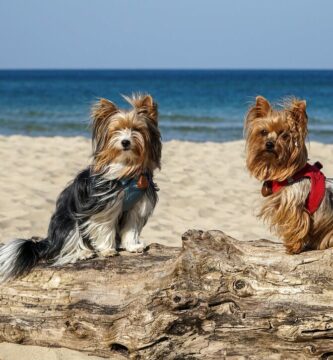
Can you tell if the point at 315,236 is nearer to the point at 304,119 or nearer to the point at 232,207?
the point at 304,119

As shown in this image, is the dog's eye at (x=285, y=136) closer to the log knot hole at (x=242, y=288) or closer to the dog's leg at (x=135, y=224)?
the log knot hole at (x=242, y=288)

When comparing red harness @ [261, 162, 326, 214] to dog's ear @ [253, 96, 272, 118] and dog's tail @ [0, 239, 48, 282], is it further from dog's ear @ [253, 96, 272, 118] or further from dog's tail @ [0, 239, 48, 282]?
dog's tail @ [0, 239, 48, 282]

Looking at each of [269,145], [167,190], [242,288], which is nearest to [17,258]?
[242,288]

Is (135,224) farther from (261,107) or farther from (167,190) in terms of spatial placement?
(167,190)

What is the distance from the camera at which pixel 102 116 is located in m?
4.46

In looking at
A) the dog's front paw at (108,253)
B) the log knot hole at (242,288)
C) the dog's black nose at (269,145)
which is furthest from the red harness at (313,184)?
the dog's front paw at (108,253)

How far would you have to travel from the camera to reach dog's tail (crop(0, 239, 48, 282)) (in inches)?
166

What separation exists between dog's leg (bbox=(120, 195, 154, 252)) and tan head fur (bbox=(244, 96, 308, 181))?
839 mm

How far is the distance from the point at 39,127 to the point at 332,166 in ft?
37.5

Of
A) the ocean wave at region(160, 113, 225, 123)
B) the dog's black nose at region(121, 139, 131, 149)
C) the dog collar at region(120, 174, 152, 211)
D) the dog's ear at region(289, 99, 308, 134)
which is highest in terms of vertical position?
the ocean wave at region(160, 113, 225, 123)

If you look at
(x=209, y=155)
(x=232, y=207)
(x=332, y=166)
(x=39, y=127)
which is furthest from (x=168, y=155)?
(x=39, y=127)

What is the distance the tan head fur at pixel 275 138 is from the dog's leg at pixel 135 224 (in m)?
0.84

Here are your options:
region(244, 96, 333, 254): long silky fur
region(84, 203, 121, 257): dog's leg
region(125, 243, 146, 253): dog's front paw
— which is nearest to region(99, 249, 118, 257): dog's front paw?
region(84, 203, 121, 257): dog's leg

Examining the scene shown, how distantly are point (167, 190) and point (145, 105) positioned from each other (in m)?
4.64
